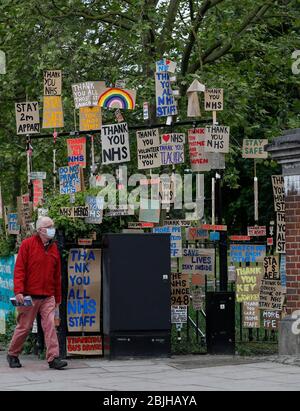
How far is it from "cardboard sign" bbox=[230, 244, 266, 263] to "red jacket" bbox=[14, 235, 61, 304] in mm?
3391

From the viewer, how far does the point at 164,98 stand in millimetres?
15094

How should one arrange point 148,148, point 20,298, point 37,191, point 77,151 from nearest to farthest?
1. point 20,298
2. point 148,148
3. point 37,191
4. point 77,151

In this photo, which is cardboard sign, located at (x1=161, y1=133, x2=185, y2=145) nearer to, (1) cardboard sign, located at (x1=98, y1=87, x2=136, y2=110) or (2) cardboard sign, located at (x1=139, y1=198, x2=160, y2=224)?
(1) cardboard sign, located at (x1=98, y1=87, x2=136, y2=110)

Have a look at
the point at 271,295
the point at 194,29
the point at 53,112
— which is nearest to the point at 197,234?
the point at 271,295

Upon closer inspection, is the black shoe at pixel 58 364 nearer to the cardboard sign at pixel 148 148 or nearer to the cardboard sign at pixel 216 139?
the cardboard sign at pixel 148 148

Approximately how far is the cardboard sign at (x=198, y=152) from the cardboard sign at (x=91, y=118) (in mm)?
1381

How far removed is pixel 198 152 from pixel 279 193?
1.42 metres

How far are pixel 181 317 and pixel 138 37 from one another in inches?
275

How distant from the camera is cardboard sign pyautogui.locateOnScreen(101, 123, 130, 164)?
48.4ft

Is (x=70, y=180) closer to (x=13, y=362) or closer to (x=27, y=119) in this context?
(x=27, y=119)

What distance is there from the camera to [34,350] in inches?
552

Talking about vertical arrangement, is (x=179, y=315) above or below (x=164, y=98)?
below

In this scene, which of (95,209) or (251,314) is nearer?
(95,209)
